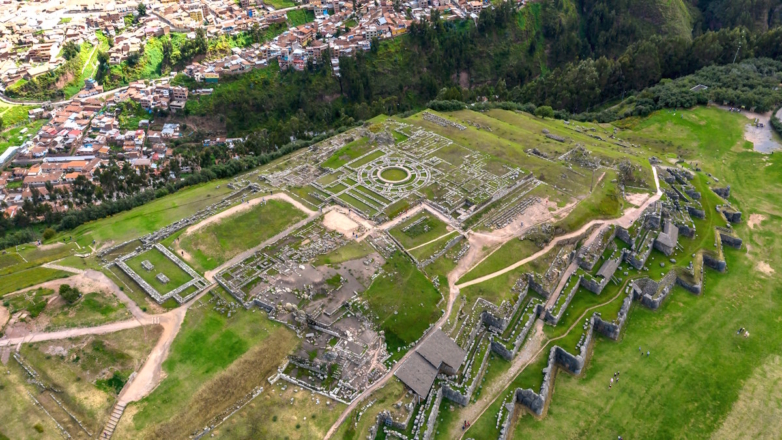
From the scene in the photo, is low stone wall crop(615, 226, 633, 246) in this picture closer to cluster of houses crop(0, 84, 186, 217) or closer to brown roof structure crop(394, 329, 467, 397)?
brown roof structure crop(394, 329, 467, 397)

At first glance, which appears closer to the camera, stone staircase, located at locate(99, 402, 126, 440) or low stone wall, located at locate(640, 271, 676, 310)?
stone staircase, located at locate(99, 402, 126, 440)

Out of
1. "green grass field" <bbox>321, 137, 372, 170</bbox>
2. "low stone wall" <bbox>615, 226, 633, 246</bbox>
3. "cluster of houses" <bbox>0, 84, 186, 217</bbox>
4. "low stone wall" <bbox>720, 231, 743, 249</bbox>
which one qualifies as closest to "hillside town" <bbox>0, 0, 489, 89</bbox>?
"cluster of houses" <bbox>0, 84, 186, 217</bbox>

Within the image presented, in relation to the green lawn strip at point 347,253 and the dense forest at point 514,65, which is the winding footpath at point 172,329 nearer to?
the green lawn strip at point 347,253

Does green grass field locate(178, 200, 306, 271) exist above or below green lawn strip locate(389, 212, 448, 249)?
above

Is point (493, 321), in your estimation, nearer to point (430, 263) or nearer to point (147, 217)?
point (430, 263)

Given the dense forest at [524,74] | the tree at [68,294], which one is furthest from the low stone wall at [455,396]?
the dense forest at [524,74]
